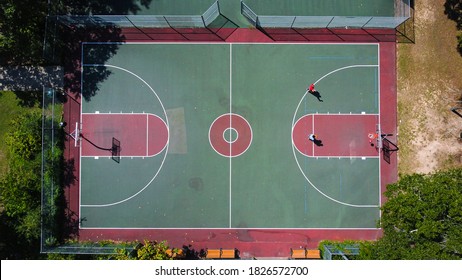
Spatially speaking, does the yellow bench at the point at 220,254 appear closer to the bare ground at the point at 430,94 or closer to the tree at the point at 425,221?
the tree at the point at 425,221

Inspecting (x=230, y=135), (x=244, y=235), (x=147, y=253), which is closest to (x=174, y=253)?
(x=147, y=253)

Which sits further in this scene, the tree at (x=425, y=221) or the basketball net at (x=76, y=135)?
the basketball net at (x=76, y=135)

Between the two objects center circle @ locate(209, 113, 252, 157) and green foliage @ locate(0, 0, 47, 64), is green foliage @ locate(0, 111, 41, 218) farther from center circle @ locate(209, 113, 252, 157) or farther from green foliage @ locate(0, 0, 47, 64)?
center circle @ locate(209, 113, 252, 157)

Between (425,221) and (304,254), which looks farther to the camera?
(304,254)

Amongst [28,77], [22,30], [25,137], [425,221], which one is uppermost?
[22,30]

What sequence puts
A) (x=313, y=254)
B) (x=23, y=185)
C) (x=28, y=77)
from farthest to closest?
(x=28, y=77) < (x=313, y=254) < (x=23, y=185)

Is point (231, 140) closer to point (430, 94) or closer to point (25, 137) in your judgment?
point (25, 137)

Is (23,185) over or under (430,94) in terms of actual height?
under

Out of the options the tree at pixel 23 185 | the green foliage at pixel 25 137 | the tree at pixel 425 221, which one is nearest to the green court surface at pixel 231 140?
the tree at pixel 23 185
